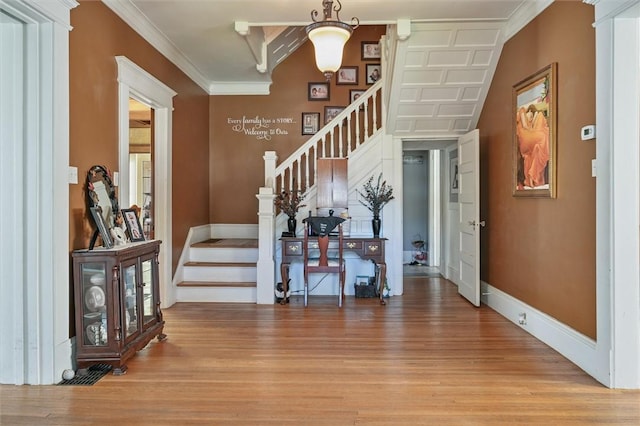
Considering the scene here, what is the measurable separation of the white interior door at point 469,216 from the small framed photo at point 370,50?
2151 millimetres

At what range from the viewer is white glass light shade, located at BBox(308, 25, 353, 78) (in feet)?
9.39

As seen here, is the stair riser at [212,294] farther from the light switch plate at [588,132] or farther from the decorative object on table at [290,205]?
the light switch plate at [588,132]

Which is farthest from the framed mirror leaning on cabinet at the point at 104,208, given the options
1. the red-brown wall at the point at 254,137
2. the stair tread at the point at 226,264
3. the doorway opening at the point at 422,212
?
the doorway opening at the point at 422,212

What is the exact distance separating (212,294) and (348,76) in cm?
388

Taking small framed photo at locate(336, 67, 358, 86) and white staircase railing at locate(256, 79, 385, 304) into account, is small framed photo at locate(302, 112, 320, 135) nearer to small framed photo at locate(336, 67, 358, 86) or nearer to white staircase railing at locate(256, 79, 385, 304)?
white staircase railing at locate(256, 79, 385, 304)

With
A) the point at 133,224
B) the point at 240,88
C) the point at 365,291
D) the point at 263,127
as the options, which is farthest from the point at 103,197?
the point at 240,88

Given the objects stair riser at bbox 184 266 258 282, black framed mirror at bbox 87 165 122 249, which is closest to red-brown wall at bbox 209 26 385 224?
stair riser at bbox 184 266 258 282

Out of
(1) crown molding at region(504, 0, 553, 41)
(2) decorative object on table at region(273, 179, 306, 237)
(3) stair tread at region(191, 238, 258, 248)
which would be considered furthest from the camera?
(3) stair tread at region(191, 238, 258, 248)

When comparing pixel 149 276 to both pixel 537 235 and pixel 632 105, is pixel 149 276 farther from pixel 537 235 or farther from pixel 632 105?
pixel 632 105

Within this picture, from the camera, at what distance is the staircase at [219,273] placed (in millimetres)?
4906

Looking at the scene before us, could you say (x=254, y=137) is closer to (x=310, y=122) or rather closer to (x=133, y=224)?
(x=310, y=122)

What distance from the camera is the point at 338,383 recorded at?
266 cm

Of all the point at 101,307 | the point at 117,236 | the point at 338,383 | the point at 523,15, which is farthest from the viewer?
the point at 523,15

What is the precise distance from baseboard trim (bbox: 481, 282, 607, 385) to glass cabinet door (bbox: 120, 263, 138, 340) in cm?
328
